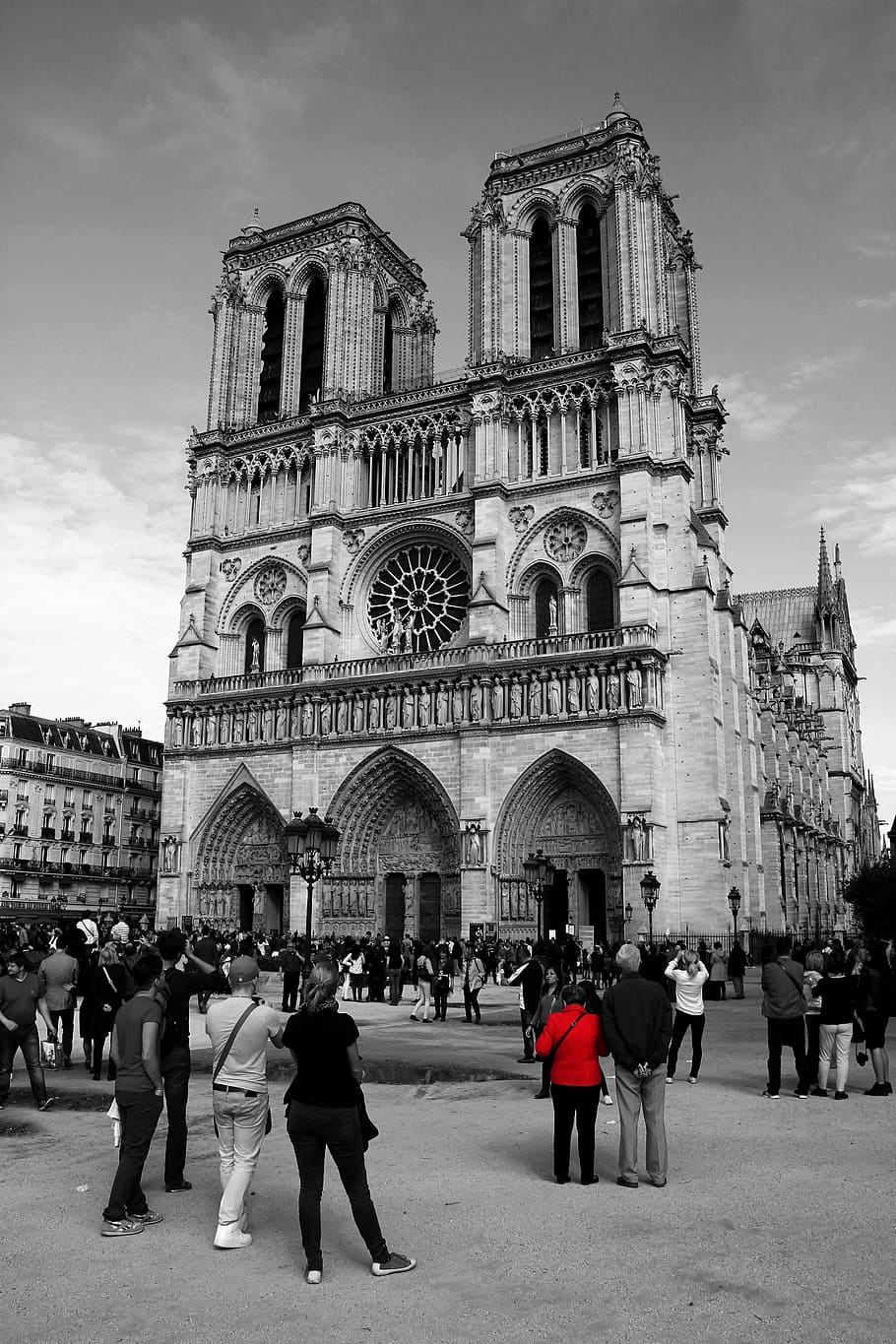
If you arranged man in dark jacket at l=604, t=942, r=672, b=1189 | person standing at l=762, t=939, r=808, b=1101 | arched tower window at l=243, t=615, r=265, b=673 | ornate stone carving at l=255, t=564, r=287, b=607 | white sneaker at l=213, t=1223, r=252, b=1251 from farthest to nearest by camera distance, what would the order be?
1. arched tower window at l=243, t=615, r=265, b=673
2. ornate stone carving at l=255, t=564, r=287, b=607
3. person standing at l=762, t=939, r=808, b=1101
4. man in dark jacket at l=604, t=942, r=672, b=1189
5. white sneaker at l=213, t=1223, r=252, b=1251

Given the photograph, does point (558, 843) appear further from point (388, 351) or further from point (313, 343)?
point (388, 351)

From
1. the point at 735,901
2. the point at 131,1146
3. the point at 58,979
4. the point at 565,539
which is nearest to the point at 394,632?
the point at 565,539

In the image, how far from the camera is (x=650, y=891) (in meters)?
30.1

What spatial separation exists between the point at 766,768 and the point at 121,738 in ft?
107

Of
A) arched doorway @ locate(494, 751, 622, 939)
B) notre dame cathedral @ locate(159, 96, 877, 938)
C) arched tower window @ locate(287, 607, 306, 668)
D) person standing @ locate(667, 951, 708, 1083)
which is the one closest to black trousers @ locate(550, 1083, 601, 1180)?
person standing @ locate(667, 951, 708, 1083)

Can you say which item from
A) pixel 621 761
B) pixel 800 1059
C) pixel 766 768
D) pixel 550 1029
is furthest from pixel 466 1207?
pixel 766 768

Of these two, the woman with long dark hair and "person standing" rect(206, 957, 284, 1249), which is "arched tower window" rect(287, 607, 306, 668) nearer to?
"person standing" rect(206, 957, 284, 1249)

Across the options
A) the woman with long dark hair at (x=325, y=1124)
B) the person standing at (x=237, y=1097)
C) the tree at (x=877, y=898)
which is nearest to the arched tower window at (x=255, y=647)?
the tree at (x=877, y=898)

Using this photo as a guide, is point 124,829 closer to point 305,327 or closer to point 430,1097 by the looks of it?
point 305,327

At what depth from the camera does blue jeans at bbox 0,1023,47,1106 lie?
32.8ft

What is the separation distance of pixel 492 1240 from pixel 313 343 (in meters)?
42.6

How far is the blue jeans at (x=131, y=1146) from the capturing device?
6.47 m

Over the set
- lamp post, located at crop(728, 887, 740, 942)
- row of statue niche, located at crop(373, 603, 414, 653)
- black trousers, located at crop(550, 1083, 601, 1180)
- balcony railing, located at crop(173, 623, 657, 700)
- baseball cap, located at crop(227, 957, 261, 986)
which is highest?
row of statue niche, located at crop(373, 603, 414, 653)

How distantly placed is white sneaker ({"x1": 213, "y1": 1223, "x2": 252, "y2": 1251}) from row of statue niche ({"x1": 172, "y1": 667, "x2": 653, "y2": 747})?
27.1 metres
